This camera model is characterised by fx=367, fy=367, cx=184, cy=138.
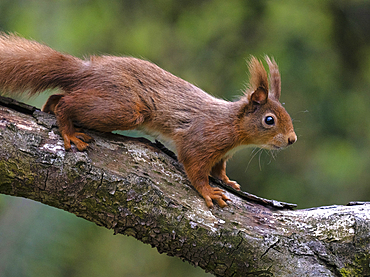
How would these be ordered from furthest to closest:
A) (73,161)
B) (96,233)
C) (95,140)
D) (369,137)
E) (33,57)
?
(369,137), (96,233), (33,57), (95,140), (73,161)

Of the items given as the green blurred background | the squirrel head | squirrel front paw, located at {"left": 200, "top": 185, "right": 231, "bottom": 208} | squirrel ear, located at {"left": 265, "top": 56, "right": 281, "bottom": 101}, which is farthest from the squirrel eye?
the green blurred background

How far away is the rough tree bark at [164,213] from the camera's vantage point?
6.65 ft

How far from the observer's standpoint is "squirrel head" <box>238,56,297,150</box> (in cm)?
283

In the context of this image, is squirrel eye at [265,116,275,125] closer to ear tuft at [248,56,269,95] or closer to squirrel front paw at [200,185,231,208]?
ear tuft at [248,56,269,95]

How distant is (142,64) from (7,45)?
93cm

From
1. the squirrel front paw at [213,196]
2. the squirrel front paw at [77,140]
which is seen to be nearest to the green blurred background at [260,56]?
the squirrel front paw at [213,196]

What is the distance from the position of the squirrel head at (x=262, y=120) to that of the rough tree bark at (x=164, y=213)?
0.67 meters

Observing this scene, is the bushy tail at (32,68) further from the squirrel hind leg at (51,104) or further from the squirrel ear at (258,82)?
the squirrel ear at (258,82)

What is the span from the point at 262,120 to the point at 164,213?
115cm


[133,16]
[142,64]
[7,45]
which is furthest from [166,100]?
[133,16]

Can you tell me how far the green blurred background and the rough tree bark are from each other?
2250 mm

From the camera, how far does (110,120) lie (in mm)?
2387

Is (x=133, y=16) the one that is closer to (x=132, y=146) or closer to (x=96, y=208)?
(x=132, y=146)

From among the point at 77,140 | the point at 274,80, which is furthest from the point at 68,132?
the point at 274,80
